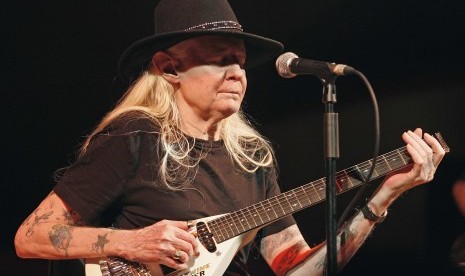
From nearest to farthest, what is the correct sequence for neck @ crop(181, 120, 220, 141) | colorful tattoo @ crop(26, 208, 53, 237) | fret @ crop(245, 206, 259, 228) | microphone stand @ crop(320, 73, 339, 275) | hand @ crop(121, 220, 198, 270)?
microphone stand @ crop(320, 73, 339, 275)
hand @ crop(121, 220, 198, 270)
colorful tattoo @ crop(26, 208, 53, 237)
fret @ crop(245, 206, 259, 228)
neck @ crop(181, 120, 220, 141)

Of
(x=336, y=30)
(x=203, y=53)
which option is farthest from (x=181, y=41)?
(x=336, y=30)

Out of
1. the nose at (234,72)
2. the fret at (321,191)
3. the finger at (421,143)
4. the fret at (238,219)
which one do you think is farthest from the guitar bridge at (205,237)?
the finger at (421,143)

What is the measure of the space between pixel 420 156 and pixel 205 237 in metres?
0.79

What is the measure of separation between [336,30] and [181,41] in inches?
50.4

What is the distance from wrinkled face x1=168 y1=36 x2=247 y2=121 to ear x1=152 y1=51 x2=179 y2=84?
3 centimetres

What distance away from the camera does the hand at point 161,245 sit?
230cm

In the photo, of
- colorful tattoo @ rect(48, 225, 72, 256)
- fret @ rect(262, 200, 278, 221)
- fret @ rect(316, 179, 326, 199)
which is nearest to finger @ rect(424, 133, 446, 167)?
fret @ rect(316, 179, 326, 199)

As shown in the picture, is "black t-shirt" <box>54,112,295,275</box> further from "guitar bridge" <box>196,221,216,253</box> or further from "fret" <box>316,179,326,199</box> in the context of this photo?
"fret" <box>316,179,326,199</box>

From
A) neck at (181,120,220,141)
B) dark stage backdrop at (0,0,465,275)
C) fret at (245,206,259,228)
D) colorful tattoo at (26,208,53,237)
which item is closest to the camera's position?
colorful tattoo at (26,208,53,237)

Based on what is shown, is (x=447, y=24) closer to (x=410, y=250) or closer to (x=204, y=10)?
(x=410, y=250)

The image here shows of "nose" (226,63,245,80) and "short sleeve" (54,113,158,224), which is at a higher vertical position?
"nose" (226,63,245,80)

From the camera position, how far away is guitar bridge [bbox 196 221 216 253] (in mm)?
2436

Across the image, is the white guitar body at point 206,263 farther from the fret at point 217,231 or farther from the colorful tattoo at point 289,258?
the colorful tattoo at point 289,258

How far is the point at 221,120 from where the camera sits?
8.83ft
